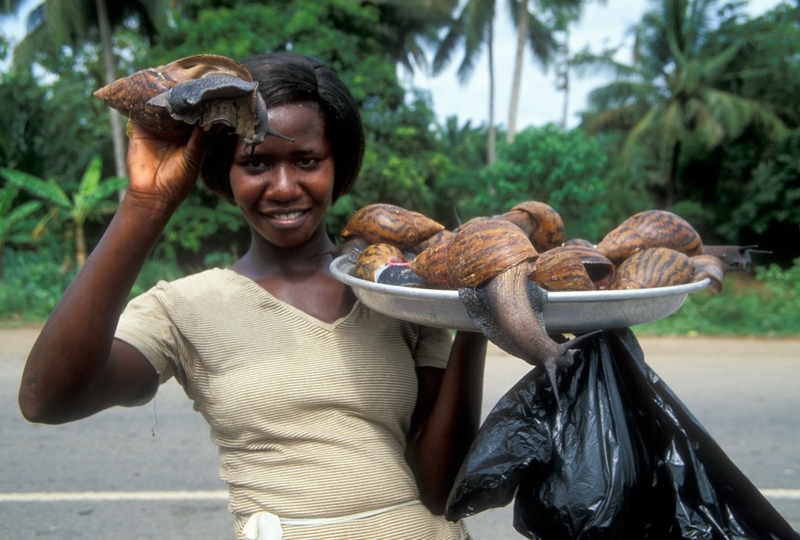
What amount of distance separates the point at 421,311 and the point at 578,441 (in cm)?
39

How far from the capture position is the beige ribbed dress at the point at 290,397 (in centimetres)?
149

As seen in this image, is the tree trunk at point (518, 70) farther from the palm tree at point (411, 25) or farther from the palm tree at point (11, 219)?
the palm tree at point (11, 219)

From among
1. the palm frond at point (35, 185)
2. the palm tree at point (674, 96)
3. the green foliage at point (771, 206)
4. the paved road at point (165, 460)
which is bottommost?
the green foliage at point (771, 206)

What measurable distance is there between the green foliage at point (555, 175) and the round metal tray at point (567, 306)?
42.9ft

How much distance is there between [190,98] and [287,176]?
411 millimetres

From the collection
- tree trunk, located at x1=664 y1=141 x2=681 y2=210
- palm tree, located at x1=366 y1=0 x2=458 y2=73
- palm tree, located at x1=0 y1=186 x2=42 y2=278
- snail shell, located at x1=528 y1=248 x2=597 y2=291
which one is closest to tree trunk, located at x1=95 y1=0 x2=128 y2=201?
palm tree, located at x1=0 y1=186 x2=42 y2=278

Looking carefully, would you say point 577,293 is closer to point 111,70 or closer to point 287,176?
point 287,176

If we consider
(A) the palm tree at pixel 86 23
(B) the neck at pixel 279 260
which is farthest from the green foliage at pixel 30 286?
(B) the neck at pixel 279 260

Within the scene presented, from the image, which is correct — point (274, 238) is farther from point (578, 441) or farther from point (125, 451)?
point (125, 451)

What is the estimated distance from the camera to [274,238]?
162 cm

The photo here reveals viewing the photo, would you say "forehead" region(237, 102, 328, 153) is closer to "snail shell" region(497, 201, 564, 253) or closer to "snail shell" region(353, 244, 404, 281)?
"snail shell" region(353, 244, 404, 281)

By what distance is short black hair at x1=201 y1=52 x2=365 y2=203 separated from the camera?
1.55 m

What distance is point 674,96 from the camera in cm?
2012

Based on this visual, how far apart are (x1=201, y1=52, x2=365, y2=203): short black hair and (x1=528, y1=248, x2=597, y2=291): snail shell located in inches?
22.8
